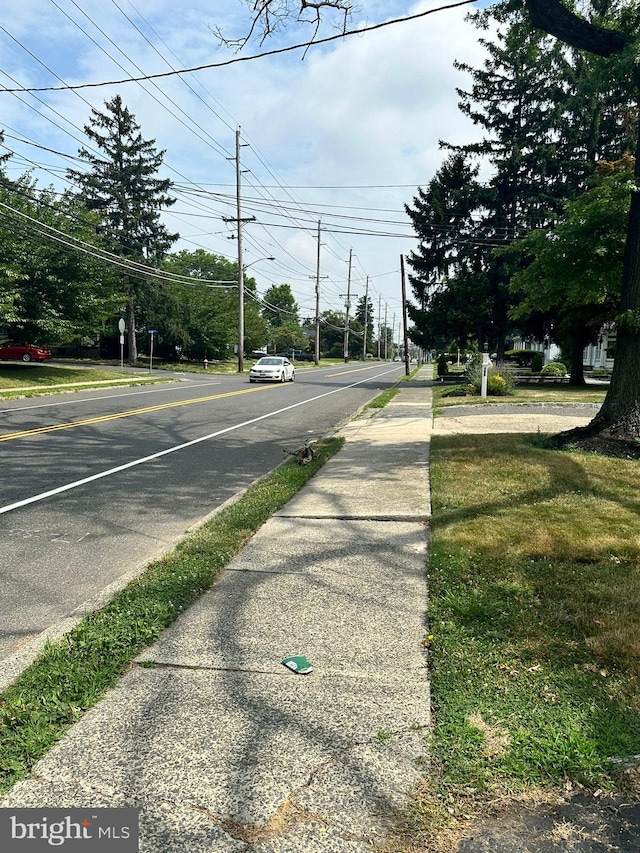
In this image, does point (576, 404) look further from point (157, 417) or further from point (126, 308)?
point (126, 308)

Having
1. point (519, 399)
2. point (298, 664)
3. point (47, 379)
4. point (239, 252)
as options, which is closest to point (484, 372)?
point (519, 399)

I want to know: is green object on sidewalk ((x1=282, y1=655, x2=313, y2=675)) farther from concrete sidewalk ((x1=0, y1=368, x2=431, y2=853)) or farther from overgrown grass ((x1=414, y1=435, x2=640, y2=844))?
overgrown grass ((x1=414, y1=435, x2=640, y2=844))

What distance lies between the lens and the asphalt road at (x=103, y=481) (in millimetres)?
4699

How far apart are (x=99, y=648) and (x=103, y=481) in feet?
16.4

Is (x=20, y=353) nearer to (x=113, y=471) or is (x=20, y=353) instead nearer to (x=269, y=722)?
(x=113, y=471)

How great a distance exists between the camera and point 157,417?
50.2 ft

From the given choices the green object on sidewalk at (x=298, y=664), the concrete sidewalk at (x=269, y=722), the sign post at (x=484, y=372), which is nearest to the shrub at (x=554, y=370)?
the sign post at (x=484, y=372)

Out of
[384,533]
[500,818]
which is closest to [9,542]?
[384,533]

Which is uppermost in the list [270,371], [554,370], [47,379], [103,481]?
[554,370]

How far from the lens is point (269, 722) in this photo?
2.75 meters

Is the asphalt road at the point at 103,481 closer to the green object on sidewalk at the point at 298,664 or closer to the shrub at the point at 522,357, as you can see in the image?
the green object on sidewalk at the point at 298,664

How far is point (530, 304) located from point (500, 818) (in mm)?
9727

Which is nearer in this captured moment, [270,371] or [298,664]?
[298,664]

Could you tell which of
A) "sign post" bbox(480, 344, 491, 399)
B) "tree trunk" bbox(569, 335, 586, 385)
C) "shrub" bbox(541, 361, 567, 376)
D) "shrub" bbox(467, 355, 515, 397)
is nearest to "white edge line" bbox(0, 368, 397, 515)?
"sign post" bbox(480, 344, 491, 399)
